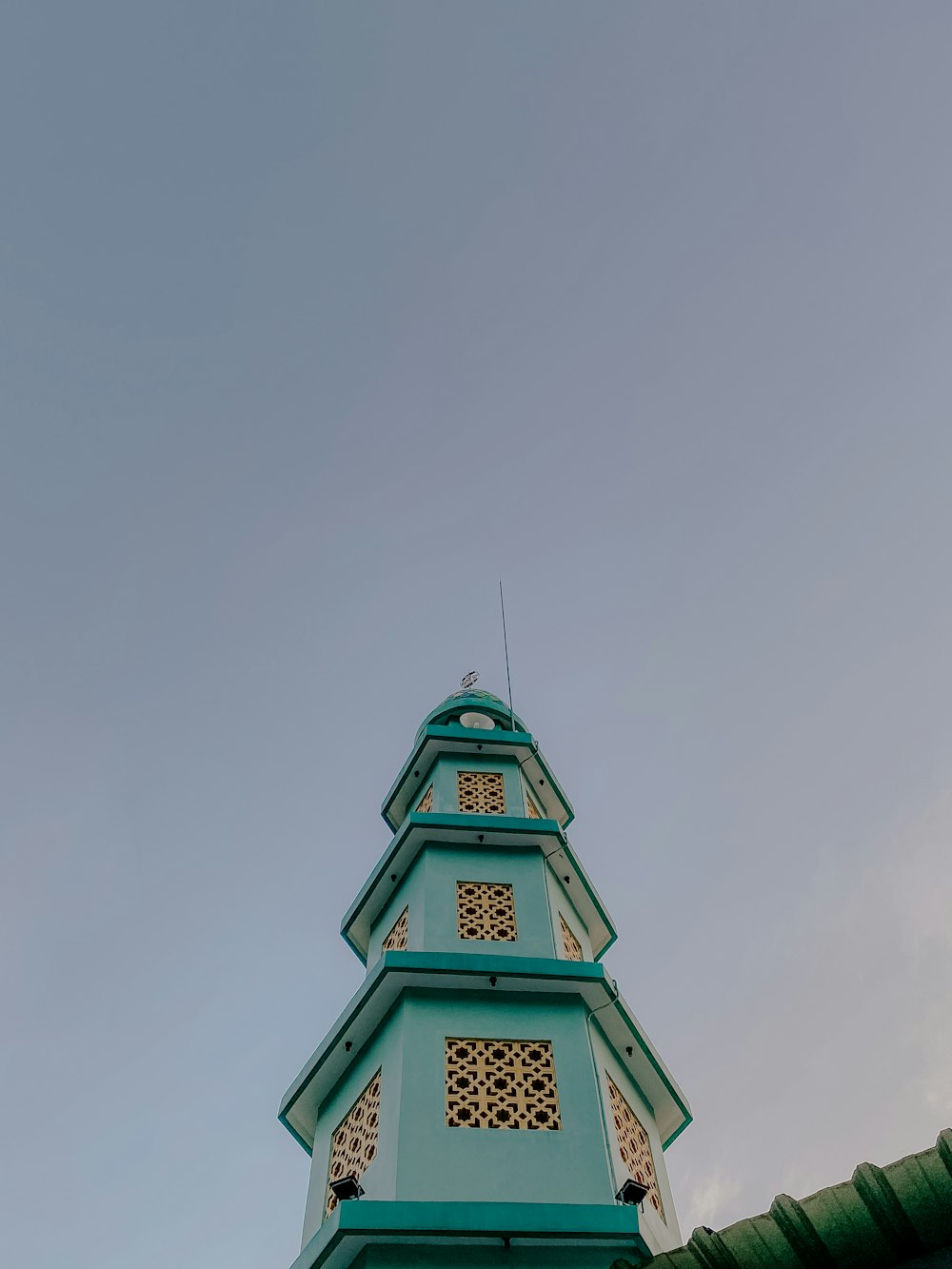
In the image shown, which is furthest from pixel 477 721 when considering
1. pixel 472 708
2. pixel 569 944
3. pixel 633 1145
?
pixel 633 1145

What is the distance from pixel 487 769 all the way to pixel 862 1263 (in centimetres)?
926

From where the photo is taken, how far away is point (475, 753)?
1367cm

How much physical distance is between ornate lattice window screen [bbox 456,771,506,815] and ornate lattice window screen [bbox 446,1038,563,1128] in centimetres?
419

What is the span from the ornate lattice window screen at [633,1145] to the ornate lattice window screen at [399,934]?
2.79 m

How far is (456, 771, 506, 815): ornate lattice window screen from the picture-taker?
12.9m

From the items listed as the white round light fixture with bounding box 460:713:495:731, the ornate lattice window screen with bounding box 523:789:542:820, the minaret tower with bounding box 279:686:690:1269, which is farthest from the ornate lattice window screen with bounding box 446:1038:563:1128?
the white round light fixture with bounding box 460:713:495:731

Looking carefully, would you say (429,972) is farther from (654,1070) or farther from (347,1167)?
(654,1070)

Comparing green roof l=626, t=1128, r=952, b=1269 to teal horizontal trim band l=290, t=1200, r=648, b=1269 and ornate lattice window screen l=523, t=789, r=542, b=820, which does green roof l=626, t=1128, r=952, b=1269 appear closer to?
teal horizontal trim band l=290, t=1200, r=648, b=1269

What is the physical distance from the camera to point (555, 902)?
11.4 m

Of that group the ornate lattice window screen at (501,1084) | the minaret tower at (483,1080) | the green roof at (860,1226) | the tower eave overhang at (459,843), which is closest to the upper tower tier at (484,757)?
the minaret tower at (483,1080)

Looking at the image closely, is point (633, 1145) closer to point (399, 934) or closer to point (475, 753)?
point (399, 934)

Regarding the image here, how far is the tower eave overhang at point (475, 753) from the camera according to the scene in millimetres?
13664

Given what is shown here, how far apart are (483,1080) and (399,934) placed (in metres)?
3.06

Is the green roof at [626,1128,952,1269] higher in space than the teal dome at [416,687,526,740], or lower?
lower
